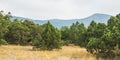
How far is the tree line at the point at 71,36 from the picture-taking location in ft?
77.5

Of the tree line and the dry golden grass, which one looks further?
the tree line

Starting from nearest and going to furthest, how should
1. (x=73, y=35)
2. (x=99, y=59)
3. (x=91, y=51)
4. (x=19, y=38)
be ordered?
(x=99, y=59), (x=91, y=51), (x=19, y=38), (x=73, y=35)

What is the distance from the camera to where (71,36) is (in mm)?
51562

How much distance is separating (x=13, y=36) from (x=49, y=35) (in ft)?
44.6

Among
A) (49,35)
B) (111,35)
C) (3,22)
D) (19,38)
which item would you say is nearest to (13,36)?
(19,38)

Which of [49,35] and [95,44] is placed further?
[49,35]

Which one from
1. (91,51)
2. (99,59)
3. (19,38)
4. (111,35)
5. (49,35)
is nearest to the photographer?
(99,59)

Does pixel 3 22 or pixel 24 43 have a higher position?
pixel 3 22

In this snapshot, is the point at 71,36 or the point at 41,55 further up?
the point at 41,55

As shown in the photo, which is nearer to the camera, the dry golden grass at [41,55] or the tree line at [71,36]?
the dry golden grass at [41,55]

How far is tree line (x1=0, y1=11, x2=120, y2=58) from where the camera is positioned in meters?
23.6

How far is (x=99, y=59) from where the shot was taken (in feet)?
71.1

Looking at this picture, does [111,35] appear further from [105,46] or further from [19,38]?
[19,38]

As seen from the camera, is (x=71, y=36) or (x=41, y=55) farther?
(x=71, y=36)
